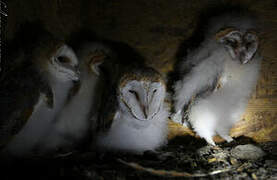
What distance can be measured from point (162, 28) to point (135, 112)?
22.3 inches

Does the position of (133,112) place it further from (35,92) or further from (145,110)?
(35,92)

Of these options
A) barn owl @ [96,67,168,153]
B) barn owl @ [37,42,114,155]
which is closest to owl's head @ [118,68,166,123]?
barn owl @ [96,67,168,153]

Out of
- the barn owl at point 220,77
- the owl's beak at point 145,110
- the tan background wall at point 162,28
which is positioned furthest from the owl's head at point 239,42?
the owl's beak at point 145,110

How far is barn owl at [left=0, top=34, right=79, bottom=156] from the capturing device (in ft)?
3.02

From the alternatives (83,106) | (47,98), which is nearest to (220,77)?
(83,106)

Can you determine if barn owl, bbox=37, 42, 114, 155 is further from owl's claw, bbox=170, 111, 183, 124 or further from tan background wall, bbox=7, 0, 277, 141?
owl's claw, bbox=170, 111, 183, 124

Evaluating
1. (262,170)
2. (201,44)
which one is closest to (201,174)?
(262,170)

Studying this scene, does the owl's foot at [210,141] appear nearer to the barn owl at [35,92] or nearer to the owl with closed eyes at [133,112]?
the owl with closed eyes at [133,112]

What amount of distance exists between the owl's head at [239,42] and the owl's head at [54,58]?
0.82 metres

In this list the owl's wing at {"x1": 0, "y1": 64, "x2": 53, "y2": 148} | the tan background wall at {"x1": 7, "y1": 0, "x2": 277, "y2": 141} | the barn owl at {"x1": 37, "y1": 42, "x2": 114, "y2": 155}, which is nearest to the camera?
the owl's wing at {"x1": 0, "y1": 64, "x2": 53, "y2": 148}

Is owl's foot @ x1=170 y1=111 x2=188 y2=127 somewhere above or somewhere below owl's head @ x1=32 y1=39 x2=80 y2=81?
below

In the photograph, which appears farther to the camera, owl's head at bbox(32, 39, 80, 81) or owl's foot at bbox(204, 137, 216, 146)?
owl's foot at bbox(204, 137, 216, 146)

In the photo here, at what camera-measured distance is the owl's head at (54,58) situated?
1061 millimetres

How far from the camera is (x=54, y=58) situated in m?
1.07
